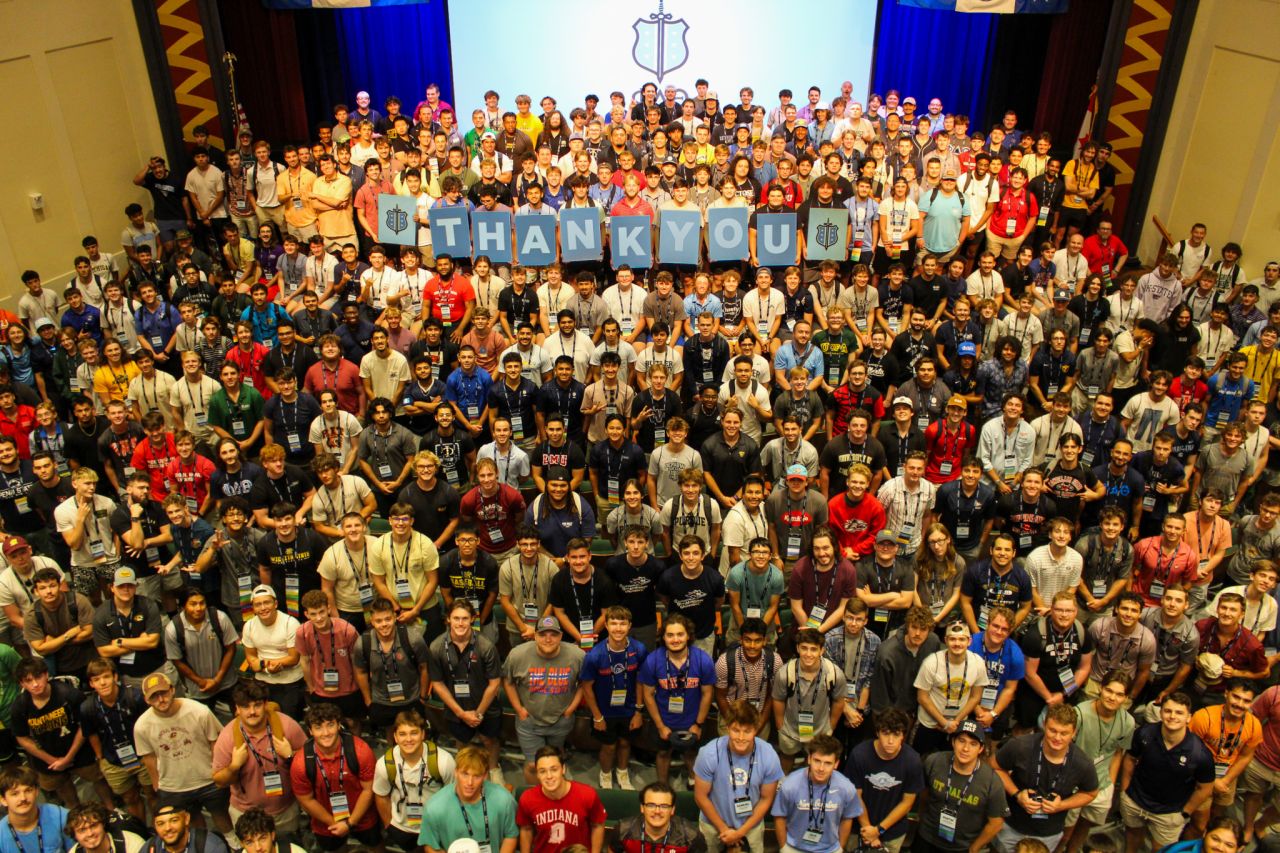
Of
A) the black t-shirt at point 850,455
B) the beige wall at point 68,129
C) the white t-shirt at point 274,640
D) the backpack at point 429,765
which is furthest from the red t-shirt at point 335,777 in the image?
the beige wall at point 68,129

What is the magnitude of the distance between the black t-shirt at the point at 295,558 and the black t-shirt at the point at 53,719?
1284 millimetres

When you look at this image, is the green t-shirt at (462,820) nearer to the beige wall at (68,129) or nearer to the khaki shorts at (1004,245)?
the khaki shorts at (1004,245)

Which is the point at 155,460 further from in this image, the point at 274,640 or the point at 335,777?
the point at 335,777

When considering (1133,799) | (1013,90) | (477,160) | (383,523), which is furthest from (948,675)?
(1013,90)

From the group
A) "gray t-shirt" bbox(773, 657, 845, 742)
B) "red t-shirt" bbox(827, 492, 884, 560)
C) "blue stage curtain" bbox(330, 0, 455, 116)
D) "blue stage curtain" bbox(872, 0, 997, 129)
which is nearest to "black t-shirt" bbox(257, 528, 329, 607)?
"gray t-shirt" bbox(773, 657, 845, 742)

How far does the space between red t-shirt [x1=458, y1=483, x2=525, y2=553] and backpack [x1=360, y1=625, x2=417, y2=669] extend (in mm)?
1111

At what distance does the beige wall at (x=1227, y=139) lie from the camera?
10633 millimetres

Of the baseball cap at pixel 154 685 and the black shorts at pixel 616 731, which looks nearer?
the baseball cap at pixel 154 685

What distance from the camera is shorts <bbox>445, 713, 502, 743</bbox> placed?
246 inches

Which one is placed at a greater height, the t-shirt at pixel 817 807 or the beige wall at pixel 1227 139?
the beige wall at pixel 1227 139

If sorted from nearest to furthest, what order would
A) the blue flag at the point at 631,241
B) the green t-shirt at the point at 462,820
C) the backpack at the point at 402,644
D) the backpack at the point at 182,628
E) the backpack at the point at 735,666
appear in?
1. the green t-shirt at the point at 462,820
2. the backpack at the point at 735,666
3. the backpack at the point at 402,644
4. the backpack at the point at 182,628
5. the blue flag at the point at 631,241

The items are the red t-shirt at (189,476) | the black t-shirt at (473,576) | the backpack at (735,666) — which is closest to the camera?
the backpack at (735,666)

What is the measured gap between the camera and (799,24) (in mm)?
15805

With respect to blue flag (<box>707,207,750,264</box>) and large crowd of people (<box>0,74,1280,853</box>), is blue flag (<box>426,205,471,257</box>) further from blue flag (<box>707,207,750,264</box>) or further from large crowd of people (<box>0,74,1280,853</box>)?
blue flag (<box>707,207,750,264</box>)
